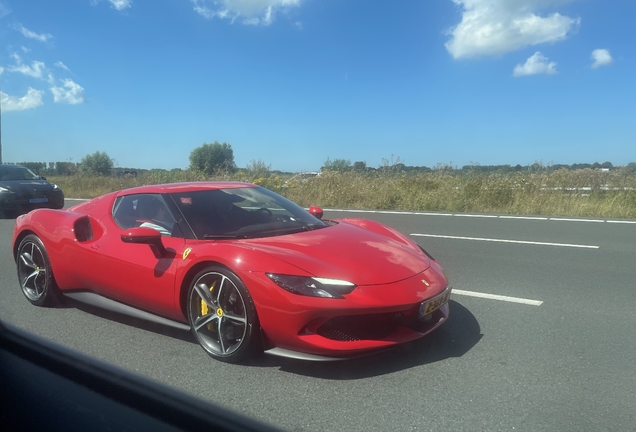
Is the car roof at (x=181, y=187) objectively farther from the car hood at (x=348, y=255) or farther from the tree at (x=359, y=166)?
the tree at (x=359, y=166)

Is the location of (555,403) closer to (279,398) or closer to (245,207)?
(279,398)

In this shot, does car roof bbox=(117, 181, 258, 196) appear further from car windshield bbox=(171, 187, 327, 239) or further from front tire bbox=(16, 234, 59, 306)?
front tire bbox=(16, 234, 59, 306)

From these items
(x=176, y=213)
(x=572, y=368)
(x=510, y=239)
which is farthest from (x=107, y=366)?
(x=510, y=239)

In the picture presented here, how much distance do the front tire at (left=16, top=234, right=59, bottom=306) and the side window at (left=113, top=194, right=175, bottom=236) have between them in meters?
0.87

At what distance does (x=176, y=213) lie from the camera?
13.4ft

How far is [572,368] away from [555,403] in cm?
57

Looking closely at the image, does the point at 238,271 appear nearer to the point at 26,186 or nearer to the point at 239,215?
the point at 239,215

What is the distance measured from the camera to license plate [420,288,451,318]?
3289 mm

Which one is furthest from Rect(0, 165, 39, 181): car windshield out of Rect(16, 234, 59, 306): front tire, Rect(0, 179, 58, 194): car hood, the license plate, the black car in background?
the license plate

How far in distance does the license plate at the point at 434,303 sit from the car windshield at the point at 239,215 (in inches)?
49.0

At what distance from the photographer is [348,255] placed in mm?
3543

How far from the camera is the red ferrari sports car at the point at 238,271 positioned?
3137 millimetres

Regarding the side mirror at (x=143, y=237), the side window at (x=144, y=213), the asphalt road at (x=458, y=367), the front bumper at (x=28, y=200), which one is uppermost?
the side window at (x=144, y=213)

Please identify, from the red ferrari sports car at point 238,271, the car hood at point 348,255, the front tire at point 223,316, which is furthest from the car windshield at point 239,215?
the front tire at point 223,316
